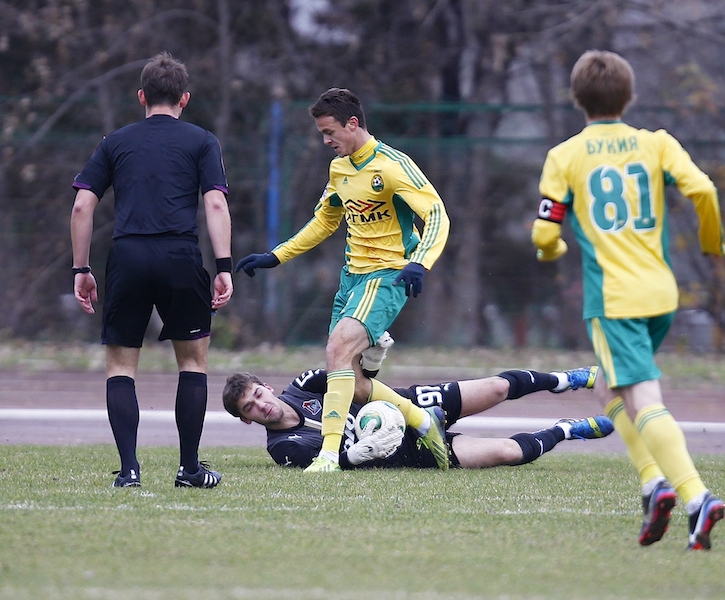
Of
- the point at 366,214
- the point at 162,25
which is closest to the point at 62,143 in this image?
the point at 162,25

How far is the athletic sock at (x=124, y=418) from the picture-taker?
5.18 m

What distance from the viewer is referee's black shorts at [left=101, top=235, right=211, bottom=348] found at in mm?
5012

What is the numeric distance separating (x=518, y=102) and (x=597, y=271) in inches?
523

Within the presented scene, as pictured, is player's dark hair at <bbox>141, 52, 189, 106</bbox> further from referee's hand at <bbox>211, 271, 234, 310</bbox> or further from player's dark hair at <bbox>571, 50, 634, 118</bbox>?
player's dark hair at <bbox>571, 50, 634, 118</bbox>

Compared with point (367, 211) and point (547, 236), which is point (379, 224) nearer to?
point (367, 211)

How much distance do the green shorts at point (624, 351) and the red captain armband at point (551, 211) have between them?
1.30 ft

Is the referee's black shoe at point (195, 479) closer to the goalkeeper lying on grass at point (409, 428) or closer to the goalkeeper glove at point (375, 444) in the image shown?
the goalkeeper lying on grass at point (409, 428)

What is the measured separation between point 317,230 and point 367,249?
0.54 meters

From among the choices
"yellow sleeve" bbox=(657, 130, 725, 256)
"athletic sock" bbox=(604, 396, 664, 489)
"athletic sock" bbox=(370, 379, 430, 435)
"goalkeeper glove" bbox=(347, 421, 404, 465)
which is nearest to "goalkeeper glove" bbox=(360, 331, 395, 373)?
"athletic sock" bbox=(370, 379, 430, 435)

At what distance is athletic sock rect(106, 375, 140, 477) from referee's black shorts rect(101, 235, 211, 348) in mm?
216

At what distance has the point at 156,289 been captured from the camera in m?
5.05

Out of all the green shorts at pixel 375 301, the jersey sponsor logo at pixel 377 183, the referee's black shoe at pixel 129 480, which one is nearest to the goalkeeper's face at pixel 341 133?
the jersey sponsor logo at pixel 377 183

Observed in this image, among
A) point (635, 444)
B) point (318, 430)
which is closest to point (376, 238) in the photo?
point (318, 430)

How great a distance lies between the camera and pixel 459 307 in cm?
1488
